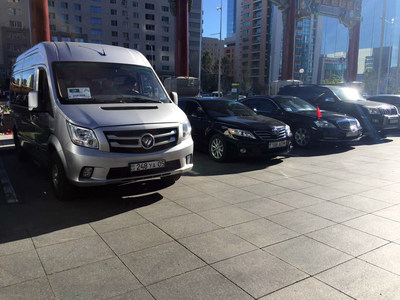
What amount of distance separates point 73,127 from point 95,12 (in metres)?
81.1

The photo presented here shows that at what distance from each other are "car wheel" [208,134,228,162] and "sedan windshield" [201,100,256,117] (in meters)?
0.65

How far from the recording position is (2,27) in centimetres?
6988

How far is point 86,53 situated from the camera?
217 inches

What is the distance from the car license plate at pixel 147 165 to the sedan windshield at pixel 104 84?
116cm

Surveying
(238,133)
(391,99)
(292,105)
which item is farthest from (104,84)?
(391,99)

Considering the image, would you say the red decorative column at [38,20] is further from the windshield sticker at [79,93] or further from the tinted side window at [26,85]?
the windshield sticker at [79,93]

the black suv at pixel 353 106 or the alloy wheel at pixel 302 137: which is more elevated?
the black suv at pixel 353 106

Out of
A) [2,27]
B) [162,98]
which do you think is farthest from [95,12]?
[162,98]

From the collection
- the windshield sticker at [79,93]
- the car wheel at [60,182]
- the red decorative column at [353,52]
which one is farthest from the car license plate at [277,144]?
the red decorative column at [353,52]

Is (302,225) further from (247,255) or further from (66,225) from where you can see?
(66,225)

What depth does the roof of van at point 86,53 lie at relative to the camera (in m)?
5.32

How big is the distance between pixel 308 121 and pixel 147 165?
20.4ft

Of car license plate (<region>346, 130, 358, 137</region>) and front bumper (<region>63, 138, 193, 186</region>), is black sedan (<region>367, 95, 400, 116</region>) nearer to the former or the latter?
car license plate (<region>346, 130, 358, 137</region>)

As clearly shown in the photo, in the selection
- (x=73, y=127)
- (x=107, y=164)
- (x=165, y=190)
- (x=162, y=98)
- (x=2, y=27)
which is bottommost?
(x=165, y=190)
